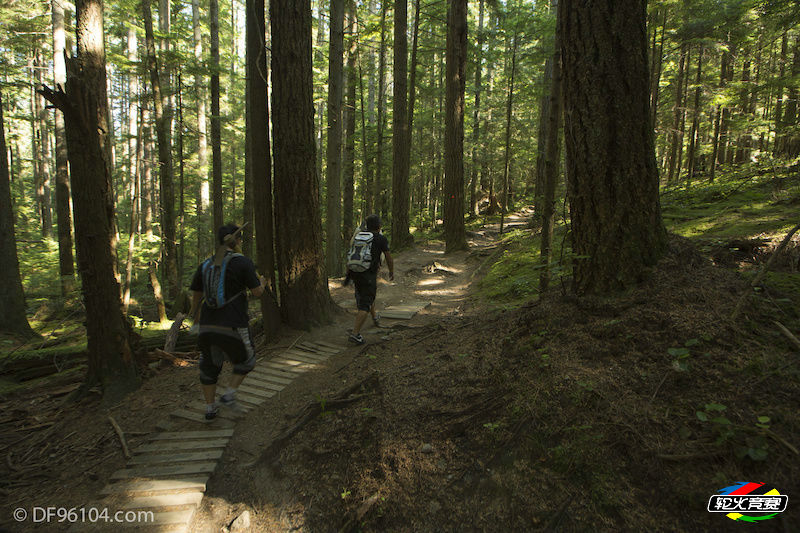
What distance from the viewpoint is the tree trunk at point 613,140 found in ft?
12.4

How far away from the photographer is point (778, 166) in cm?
1084

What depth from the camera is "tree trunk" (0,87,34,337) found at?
9.41 meters

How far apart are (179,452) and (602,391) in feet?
13.6

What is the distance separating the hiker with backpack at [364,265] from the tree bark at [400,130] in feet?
25.8

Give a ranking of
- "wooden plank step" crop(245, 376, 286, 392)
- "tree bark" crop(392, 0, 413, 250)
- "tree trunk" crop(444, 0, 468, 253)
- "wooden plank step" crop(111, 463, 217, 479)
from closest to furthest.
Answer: "wooden plank step" crop(111, 463, 217, 479)
"wooden plank step" crop(245, 376, 286, 392)
"tree trunk" crop(444, 0, 468, 253)
"tree bark" crop(392, 0, 413, 250)

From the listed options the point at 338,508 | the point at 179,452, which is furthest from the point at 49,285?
the point at 338,508

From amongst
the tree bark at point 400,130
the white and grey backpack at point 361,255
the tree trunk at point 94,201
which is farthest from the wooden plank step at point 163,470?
the tree bark at point 400,130

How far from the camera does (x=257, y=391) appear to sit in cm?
511

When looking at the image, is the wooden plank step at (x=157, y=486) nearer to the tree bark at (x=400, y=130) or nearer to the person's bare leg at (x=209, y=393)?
the person's bare leg at (x=209, y=393)

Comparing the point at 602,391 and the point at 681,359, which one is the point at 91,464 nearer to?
the point at 602,391

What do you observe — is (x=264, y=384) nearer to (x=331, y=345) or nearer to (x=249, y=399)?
(x=249, y=399)

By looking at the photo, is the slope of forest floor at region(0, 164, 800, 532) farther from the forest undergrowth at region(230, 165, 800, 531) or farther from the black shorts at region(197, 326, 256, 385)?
the black shorts at region(197, 326, 256, 385)

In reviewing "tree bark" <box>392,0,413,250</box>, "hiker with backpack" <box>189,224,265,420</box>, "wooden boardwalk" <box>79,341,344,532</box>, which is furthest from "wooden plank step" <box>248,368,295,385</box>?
"tree bark" <box>392,0,413,250</box>

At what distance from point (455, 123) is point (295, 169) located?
8.61m
